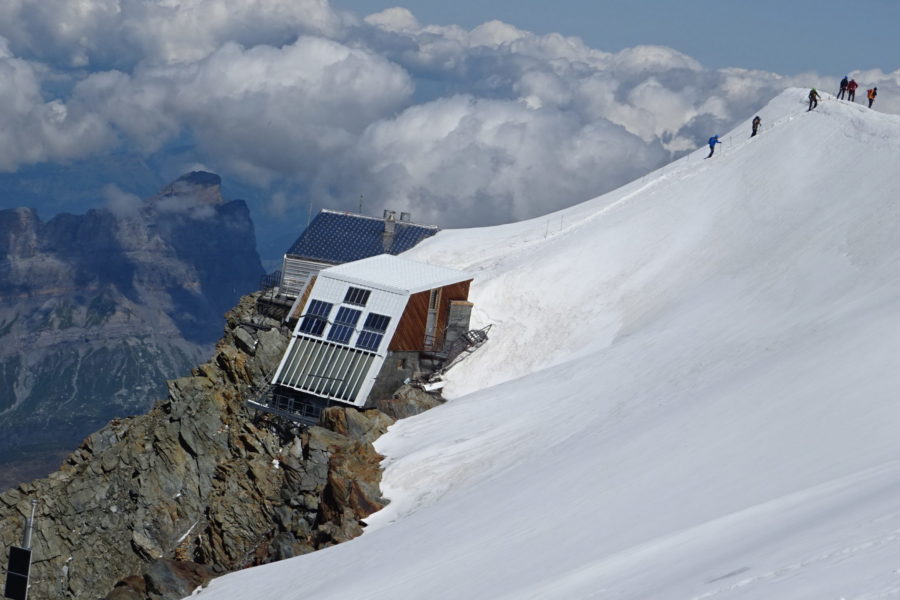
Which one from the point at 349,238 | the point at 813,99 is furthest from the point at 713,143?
the point at 349,238

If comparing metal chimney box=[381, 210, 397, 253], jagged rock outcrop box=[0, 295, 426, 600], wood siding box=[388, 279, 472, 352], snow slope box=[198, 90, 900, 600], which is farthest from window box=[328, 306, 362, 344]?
metal chimney box=[381, 210, 397, 253]

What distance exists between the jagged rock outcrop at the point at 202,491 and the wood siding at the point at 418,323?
15.4 ft

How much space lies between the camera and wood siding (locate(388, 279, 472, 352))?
52625 mm

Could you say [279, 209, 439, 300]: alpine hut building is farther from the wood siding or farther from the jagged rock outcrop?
the wood siding

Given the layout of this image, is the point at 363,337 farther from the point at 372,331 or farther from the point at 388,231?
the point at 388,231

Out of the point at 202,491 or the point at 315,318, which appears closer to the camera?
the point at 202,491

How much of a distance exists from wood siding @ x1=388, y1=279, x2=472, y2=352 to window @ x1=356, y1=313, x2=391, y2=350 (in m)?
0.56

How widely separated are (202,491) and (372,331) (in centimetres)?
968

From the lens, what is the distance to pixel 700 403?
3838 cm

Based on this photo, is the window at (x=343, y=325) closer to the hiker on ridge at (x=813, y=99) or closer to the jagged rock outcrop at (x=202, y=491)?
the jagged rock outcrop at (x=202, y=491)

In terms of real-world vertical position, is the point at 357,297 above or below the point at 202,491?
above

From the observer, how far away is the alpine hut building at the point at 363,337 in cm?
5116

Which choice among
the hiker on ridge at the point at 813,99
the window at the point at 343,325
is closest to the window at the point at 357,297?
the window at the point at 343,325

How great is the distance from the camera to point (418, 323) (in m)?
53.3
